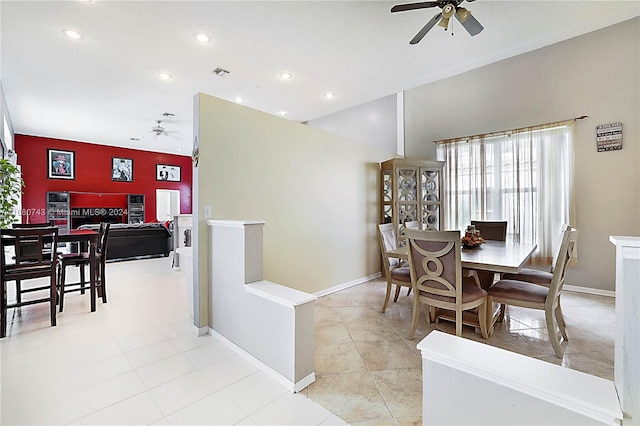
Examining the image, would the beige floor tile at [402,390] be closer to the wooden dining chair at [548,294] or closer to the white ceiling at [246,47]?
the wooden dining chair at [548,294]

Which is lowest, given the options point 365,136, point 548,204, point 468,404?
point 468,404

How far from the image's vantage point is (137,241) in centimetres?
625

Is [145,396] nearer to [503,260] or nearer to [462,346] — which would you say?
[462,346]

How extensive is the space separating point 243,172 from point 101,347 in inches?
75.8

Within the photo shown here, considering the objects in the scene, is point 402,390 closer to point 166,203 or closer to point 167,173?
point 166,203

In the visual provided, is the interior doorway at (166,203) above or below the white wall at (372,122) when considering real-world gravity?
below

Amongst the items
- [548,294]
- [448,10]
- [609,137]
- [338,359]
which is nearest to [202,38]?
[448,10]

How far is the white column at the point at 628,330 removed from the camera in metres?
0.74

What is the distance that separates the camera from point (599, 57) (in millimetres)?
3760

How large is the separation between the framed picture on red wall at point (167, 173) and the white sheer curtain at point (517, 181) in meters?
9.03

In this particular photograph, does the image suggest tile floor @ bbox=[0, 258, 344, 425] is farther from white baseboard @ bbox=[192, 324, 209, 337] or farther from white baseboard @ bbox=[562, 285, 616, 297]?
white baseboard @ bbox=[562, 285, 616, 297]

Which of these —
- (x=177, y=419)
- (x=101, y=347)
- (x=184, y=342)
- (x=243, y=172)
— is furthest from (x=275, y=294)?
(x=101, y=347)

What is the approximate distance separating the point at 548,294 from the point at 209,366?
268 cm

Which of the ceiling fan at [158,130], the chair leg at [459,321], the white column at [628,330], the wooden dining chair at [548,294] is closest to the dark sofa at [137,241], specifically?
the ceiling fan at [158,130]
